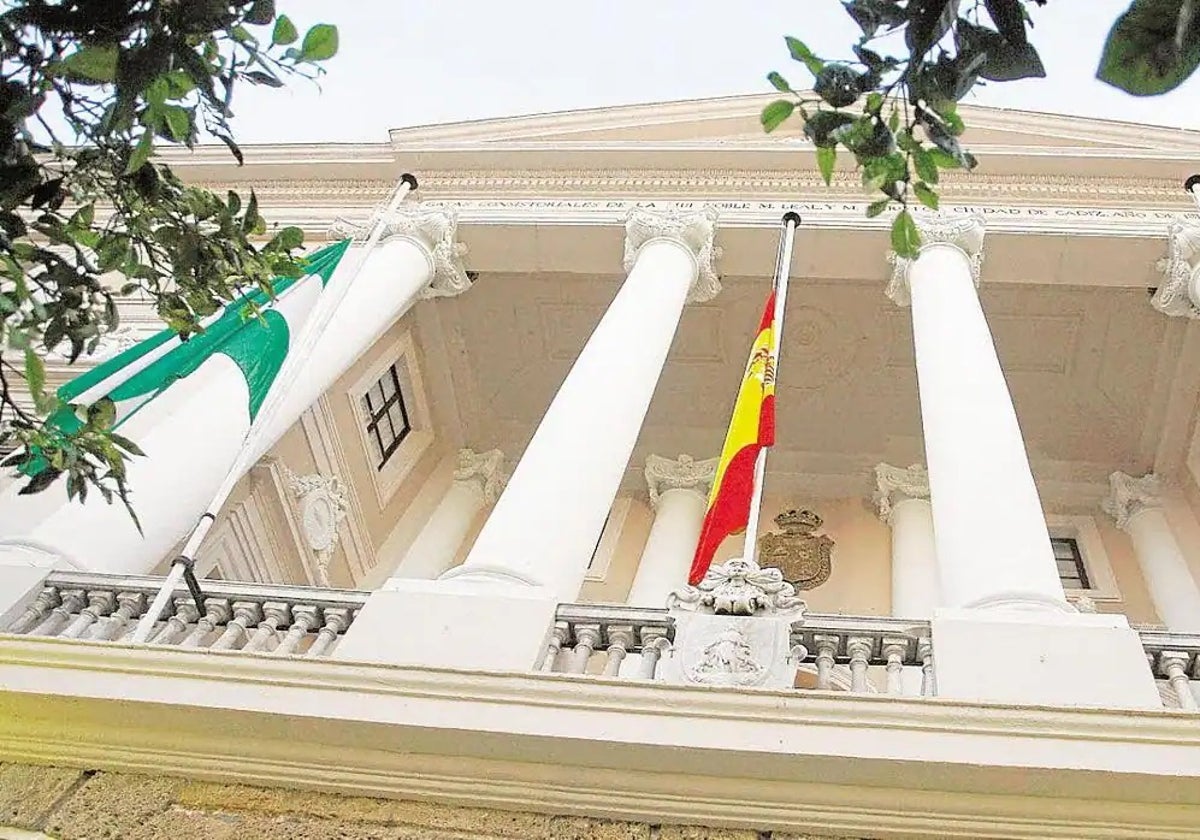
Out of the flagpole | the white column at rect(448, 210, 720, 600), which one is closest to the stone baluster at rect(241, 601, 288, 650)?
the white column at rect(448, 210, 720, 600)

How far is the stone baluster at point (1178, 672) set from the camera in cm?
582

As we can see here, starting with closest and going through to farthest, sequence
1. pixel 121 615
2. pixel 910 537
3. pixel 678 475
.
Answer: pixel 121 615, pixel 910 537, pixel 678 475

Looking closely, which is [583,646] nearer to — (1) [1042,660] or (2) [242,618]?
(2) [242,618]

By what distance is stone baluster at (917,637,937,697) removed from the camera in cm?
589

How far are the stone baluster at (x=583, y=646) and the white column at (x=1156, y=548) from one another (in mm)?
8989

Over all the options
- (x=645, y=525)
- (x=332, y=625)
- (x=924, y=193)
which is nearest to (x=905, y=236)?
(x=924, y=193)

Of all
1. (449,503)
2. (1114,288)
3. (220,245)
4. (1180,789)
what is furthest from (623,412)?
(1114,288)

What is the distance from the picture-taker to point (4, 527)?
8188 mm

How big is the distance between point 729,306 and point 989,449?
26.3 ft

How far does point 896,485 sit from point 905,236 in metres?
12.8

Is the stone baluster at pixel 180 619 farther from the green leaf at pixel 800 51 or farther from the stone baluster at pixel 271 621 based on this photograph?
the green leaf at pixel 800 51

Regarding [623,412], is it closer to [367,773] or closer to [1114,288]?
[367,773]

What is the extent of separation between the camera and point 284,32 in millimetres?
3873

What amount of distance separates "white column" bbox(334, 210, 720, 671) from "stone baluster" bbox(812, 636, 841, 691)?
1523mm
